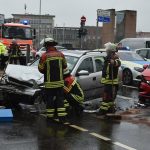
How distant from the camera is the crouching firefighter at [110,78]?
12.1m

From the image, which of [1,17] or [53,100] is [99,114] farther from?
[1,17]

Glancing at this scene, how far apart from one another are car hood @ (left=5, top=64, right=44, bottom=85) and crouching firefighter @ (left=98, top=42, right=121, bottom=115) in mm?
1595

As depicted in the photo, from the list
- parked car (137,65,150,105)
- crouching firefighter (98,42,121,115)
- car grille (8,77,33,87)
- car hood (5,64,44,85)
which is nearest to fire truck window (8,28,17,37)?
parked car (137,65,150,105)

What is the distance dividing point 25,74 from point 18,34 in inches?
775

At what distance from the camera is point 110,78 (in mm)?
12156

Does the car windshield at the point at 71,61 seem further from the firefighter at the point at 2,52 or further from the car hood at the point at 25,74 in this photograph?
the firefighter at the point at 2,52

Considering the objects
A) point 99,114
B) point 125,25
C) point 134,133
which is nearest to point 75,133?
point 134,133

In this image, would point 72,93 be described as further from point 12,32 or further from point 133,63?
point 12,32

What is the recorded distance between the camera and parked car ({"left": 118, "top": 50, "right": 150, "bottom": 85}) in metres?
20.4

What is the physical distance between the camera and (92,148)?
326 inches

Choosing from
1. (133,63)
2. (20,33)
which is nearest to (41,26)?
(20,33)

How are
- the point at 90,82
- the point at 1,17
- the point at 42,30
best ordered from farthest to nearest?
1. the point at 42,30
2. the point at 1,17
3. the point at 90,82

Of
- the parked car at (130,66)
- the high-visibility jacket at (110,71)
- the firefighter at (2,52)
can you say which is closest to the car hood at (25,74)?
the high-visibility jacket at (110,71)

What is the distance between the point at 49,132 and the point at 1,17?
77.1ft
